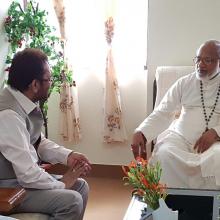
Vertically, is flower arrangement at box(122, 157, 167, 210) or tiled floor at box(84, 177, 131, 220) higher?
flower arrangement at box(122, 157, 167, 210)

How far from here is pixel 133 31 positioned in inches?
133

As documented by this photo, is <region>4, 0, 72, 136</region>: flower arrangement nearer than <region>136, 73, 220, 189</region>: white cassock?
No

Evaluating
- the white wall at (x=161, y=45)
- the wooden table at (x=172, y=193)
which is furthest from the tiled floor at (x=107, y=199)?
the wooden table at (x=172, y=193)

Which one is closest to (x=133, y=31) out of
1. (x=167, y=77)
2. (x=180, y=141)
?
(x=167, y=77)

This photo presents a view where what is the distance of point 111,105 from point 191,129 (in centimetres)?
96

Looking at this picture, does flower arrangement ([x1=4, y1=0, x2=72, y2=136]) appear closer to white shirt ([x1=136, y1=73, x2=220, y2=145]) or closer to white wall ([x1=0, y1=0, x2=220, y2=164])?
white wall ([x1=0, y1=0, x2=220, y2=164])

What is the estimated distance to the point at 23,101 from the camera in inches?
75.5

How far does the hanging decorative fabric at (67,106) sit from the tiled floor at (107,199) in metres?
0.46

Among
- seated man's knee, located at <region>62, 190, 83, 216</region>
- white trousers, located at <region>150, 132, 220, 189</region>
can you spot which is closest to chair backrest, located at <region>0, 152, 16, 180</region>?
seated man's knee, located at <region>62, 190, 83, 216</region>

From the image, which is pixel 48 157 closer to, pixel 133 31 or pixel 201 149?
pixel 201 149

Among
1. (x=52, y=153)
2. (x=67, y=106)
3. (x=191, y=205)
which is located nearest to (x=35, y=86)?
(x=52, y=153)

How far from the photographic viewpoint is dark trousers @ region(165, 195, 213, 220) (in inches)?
71.8

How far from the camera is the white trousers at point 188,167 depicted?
7.51ft

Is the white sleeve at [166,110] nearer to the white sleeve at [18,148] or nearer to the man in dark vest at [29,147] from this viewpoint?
the man in dark vest at [29,147]
